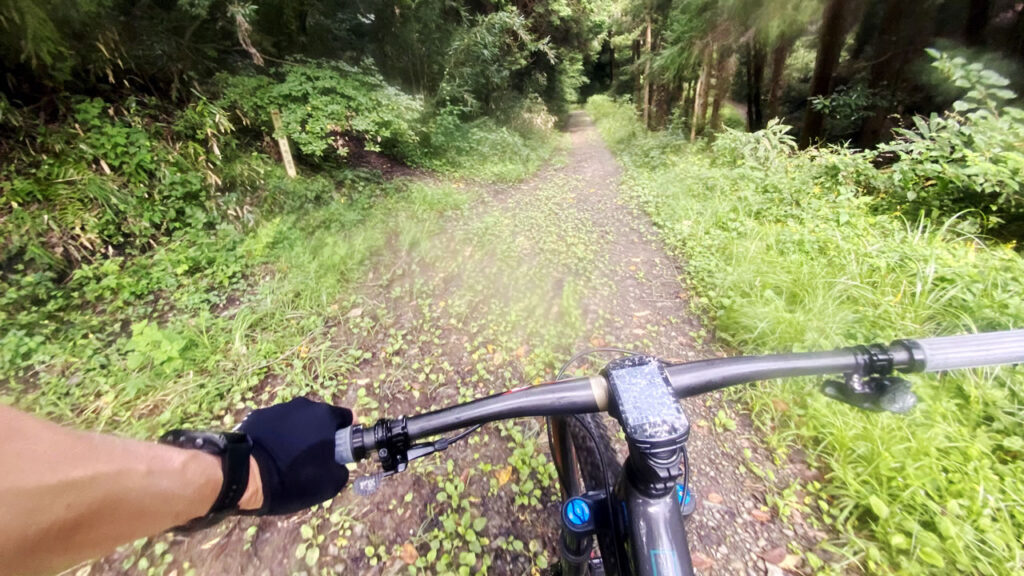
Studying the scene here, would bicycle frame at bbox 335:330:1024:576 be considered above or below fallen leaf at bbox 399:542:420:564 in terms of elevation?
above

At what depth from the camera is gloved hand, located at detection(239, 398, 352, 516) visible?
822 millimetres

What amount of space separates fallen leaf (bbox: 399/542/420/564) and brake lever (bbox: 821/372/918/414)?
77.4 inches

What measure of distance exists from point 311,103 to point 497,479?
198 inches

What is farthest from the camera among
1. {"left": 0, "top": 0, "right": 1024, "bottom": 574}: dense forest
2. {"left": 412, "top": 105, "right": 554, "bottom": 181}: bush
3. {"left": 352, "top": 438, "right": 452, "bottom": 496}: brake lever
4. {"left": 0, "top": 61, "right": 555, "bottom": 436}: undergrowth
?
{"left": 412, "top": 105, "right": 554, "bottom": 181}: bush

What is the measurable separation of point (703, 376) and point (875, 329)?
281 cm

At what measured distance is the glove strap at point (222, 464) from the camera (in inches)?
29.5

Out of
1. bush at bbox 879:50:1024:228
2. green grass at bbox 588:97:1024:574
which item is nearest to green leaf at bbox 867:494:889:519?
green grass at bbox 588:97:1024:574

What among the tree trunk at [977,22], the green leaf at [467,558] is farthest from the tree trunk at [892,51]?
the green leaf at [467,558]

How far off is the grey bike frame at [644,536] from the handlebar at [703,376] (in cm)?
20

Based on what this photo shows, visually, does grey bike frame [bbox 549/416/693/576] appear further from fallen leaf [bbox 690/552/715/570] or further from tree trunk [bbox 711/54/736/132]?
tree trunk [bbox 711/54/736/132]

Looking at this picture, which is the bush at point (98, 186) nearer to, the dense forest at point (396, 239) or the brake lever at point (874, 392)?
the dense forest at point (396, 239)

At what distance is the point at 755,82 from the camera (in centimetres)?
888

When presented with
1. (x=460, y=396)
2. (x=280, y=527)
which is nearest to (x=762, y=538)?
(x=460, y=396)

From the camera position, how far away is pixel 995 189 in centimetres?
320
